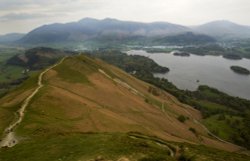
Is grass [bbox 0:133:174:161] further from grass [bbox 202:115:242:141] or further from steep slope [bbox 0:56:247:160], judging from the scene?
grass [bbox 202:115:242:141]

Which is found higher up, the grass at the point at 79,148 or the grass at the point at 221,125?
the grass at the point at 79,148

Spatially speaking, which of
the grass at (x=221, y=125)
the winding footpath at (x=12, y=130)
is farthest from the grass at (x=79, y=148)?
the grass at (x=221, y=125)

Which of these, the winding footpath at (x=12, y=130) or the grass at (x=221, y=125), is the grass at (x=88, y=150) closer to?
the winding footpath at (x=12, y=130)

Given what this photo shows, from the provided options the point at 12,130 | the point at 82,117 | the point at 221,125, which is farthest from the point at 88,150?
the point at 221,125

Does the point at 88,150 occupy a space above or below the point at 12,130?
above

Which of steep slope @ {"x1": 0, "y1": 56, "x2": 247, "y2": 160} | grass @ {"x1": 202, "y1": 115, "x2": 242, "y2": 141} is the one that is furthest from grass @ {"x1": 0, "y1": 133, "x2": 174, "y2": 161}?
grass @ {"x1": 202, "y1": 115, "x2": 242, "y2": 141}

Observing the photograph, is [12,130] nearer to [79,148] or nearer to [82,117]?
[79,148]

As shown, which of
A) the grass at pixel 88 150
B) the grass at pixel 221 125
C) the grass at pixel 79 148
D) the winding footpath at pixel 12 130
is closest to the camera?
the grass at pixel 88 150

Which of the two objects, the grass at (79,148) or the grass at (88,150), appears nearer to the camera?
the grass at (88,150)

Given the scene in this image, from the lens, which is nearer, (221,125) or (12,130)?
(12,130)
